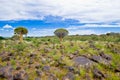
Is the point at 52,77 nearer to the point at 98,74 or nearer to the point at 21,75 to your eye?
the point at 21,75

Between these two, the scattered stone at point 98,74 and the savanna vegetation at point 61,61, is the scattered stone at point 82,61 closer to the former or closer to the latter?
the savanna vegetation at point 61,61

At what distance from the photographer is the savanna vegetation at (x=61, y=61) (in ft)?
106

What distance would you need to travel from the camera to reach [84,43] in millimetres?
42375

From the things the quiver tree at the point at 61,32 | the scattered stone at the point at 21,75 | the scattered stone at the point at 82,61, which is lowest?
the scattered stone at the point at 21,75

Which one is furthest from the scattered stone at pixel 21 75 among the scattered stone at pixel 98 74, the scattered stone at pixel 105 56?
the scattered stone at pixel 105 56

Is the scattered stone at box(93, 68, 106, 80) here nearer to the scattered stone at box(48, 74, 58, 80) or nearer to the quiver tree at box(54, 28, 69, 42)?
the scattered stone at box(48, 74, 58, 80)

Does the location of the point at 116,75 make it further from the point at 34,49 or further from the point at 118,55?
the point at 34,49

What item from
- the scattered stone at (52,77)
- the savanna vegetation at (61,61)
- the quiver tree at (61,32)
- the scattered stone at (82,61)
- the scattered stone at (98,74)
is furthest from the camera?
the quiver tree at (61,32)

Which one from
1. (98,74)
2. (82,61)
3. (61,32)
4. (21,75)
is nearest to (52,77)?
(21,75)

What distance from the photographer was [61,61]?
34.9m

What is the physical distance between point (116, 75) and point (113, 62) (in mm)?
3129

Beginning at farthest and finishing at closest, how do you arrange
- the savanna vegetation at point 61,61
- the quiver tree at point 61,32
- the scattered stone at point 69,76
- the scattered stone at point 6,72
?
the quiver tree at point 61,32, the savanna vegetation at point 61,61, the scattered stone at point 69,76, the scattered stone at point 6,72

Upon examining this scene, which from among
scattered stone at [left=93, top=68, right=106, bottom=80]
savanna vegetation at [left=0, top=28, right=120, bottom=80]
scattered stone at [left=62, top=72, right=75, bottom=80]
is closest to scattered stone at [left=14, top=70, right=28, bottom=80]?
savanna vegetation at [left=0, top=28, right=120, bottom=80]

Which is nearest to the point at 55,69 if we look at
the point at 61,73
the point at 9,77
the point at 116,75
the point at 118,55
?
the point at 61,73
